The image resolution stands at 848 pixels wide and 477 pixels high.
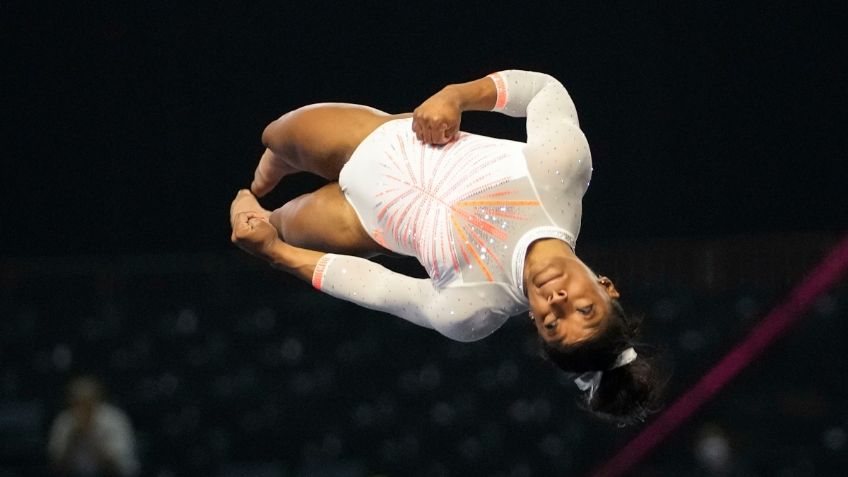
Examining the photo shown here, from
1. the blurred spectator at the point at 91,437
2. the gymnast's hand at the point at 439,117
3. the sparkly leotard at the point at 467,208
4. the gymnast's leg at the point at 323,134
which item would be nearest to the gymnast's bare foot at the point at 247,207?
the gymnast's leg at the point at 323,134

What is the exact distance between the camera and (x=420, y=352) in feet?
10.5

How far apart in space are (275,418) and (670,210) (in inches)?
48.1

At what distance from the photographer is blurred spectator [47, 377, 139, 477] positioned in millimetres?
3145

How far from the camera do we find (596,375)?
1869 mm

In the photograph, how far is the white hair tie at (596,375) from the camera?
183 cm

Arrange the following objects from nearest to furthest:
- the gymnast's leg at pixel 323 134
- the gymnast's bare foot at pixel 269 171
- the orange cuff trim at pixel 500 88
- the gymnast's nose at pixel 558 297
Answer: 1. the gymnast's nose at pixel 558 297
2. the orange cuff trim at pixel 500 88
3. the gymnast's leg at pixel 323 134
4. the gymnast's bare foot at pixel 269 171

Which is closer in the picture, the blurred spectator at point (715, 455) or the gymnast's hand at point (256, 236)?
the gymnast's hand at point (256, 236)

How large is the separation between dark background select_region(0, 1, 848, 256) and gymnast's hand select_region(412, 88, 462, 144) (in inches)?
52.2

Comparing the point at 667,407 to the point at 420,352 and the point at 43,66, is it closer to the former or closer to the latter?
the point at 420,352

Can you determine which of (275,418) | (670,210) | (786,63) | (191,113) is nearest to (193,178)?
(191,113)

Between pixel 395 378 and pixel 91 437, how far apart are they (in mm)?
832

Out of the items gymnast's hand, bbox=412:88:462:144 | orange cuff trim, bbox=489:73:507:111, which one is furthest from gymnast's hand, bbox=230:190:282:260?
orange cuff trim, bbox=489:73:507:111

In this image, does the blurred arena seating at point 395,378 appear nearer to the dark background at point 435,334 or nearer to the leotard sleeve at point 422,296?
the dark background at point 435,334

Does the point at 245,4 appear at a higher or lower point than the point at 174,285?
higher
